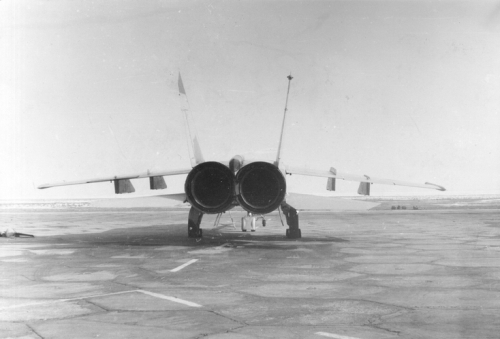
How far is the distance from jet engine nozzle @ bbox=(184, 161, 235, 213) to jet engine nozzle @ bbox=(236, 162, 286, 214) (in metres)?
0.24

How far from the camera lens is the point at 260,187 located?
1177cm

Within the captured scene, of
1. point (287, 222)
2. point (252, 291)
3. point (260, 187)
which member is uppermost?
point (260, 187)

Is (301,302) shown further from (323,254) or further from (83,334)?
(323,254)

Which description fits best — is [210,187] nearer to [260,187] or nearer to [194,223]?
[260,187]

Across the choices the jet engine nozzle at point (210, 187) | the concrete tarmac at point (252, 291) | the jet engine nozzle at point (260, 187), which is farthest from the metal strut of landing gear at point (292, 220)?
the jet engine nozzle at point (210, 187)

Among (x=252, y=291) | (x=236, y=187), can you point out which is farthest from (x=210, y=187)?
(x=252, y=291)

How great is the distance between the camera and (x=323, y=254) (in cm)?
1059

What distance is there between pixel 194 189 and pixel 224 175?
2.63 ft

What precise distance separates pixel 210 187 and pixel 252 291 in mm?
5518

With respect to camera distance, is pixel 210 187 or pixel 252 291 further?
pixel 210 187

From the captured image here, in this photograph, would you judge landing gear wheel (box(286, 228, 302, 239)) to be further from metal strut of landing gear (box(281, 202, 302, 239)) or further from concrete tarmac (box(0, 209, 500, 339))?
concrete tarmac (box(0, 209, 500, 339))

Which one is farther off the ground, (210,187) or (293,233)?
(210,187)

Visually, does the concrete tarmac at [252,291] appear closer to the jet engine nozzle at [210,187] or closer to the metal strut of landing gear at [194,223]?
the jet engine nozzle at [210,187]

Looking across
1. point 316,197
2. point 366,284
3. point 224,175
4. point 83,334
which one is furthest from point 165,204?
point 83,334
